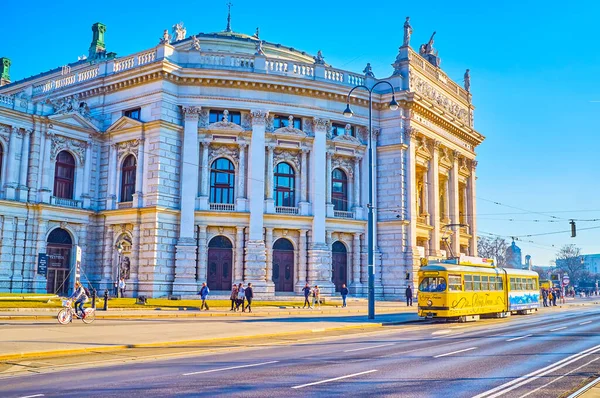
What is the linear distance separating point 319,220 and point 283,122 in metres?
8.64

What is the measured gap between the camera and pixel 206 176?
46.2m

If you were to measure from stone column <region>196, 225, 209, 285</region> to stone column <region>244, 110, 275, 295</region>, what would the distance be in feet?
10.2

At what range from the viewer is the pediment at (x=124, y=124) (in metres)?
45.4

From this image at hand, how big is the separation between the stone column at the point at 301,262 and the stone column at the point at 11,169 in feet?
70.0

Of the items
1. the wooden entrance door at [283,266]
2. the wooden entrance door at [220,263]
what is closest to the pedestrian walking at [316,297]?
the wooden entrance door at [283,266]

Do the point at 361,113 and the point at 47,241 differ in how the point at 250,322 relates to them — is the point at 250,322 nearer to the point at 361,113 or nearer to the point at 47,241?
the point at 47,241

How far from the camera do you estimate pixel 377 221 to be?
2029 inches

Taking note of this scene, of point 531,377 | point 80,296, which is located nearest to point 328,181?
point 80,296

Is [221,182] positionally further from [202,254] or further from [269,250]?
[269,250]

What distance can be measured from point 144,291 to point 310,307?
40.1 ft

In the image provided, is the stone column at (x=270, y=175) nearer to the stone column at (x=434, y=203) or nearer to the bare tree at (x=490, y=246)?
the stone column at (x=434, y=203)

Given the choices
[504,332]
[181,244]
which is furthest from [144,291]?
[504,332]

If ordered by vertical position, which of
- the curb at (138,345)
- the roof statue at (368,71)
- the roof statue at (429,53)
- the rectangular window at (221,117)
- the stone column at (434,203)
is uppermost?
the roof statue at (429,53)

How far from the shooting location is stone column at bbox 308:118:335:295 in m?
46.8
